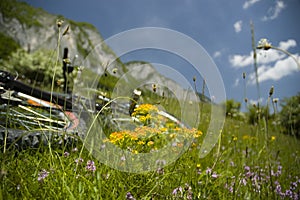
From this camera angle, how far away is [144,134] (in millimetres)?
1824

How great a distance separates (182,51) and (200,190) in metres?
1.11

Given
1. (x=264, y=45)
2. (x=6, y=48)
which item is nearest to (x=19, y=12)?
(x=6, y=48)

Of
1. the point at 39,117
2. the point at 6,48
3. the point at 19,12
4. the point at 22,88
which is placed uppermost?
the point at 19,12

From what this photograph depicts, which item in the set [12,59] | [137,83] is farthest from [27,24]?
[137,83]

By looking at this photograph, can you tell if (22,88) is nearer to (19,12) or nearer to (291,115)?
(291,115)

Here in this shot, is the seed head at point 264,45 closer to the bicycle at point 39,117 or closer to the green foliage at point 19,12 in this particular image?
the bicycle at point 39,117

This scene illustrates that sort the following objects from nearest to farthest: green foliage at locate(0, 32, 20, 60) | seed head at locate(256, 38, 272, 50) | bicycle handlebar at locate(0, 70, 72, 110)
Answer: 1. seed head at locate(256, 38, 272, 50)
2. bicycle handlebar at locate(0, 70, 72, 110)
3. green foliage at locate(0, 32, 20, 60)

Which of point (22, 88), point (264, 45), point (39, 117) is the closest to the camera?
point (264, 45)

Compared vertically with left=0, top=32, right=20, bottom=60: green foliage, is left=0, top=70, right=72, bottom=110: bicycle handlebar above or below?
below

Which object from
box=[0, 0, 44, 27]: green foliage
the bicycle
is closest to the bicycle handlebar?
the bicycle

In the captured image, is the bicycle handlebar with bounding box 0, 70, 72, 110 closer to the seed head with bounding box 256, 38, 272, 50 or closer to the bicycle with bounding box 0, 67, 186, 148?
the bicycle with bounding box 0, 67, 186, 148

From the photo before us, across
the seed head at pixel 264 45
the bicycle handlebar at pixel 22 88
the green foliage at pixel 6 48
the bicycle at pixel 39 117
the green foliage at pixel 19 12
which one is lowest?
the bicycle at pixel 39 117

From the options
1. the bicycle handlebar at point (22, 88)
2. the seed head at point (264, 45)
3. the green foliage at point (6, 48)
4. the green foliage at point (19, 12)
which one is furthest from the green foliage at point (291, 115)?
the green foliage at point (19, 12)

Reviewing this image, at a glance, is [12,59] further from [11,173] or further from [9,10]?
[9,10]
